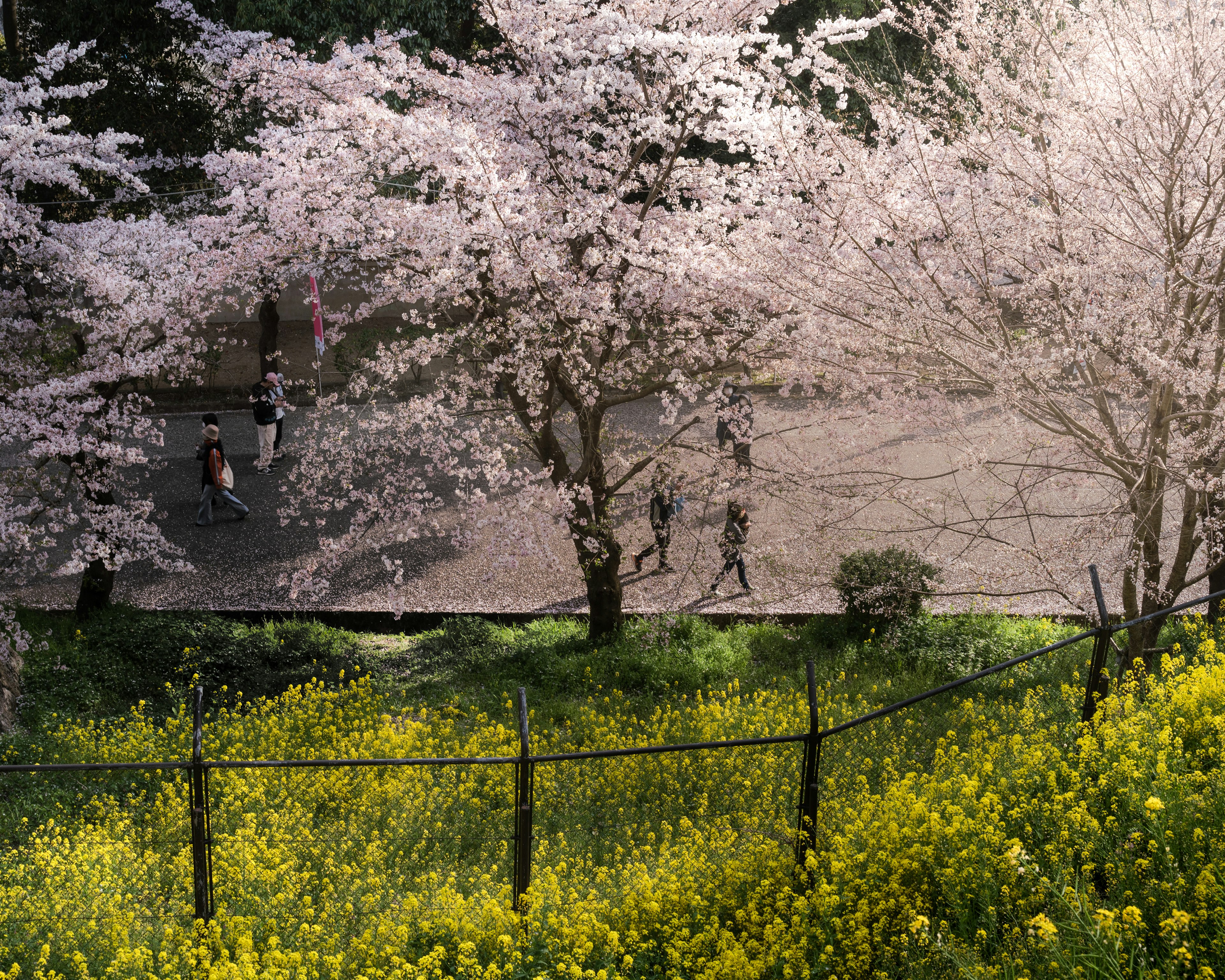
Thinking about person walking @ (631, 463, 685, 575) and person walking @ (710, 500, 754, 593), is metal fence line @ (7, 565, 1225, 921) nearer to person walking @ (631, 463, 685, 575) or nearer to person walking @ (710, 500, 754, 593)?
person walking @ (710, 500, 754, 593)

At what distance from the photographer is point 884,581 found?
9773mm

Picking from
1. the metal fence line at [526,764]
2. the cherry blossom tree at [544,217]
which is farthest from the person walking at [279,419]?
the metal fence line at [526,764]

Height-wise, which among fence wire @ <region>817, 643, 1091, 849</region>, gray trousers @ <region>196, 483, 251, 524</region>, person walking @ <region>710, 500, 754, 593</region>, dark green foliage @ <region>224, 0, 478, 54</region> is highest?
dark green foliage @ <region>224, 0, 478, 54</region>

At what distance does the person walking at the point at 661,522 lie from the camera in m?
10.4

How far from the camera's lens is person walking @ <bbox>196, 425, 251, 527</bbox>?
1321 cm

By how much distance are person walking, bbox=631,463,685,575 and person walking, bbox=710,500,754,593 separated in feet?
1.82

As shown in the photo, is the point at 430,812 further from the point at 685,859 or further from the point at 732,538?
the point at 732,538

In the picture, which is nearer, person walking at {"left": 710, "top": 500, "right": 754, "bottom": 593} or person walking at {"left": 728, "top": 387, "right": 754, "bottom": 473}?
person walking at {"left": 728, "top": 387, "right": 754, "bottom": 473}

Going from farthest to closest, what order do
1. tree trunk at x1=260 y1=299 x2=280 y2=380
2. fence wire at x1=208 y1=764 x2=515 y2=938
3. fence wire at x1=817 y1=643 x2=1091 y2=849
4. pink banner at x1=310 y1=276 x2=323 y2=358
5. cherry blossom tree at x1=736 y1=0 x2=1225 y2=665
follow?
tree trunk at x1=260 y1=299 x2=280 y2=380
pink banner at x1=310 y1=276 x2=323 y2=358
cherry blossom tree at x1=736 y1=0 x2=1225 y2=665
fence wire at x1=817 y1=643 x2=1091 y2=849
fence wire at x1=208 y1=764 x2=515 y2=938

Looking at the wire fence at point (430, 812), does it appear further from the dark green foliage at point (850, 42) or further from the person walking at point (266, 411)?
the dark green foliage at point (850, 42)

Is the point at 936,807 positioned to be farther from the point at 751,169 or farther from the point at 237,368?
the point at 237,368

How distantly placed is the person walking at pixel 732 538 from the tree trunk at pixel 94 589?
7174 mm

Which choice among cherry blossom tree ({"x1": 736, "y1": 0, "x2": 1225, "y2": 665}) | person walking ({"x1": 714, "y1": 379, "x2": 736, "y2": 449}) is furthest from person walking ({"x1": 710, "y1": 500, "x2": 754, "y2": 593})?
cherry blossom tree ({"x1": 736, "y1": 0, "x2": 1225, "y2": 665})

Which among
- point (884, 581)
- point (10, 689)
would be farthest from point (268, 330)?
point (884, 581)
